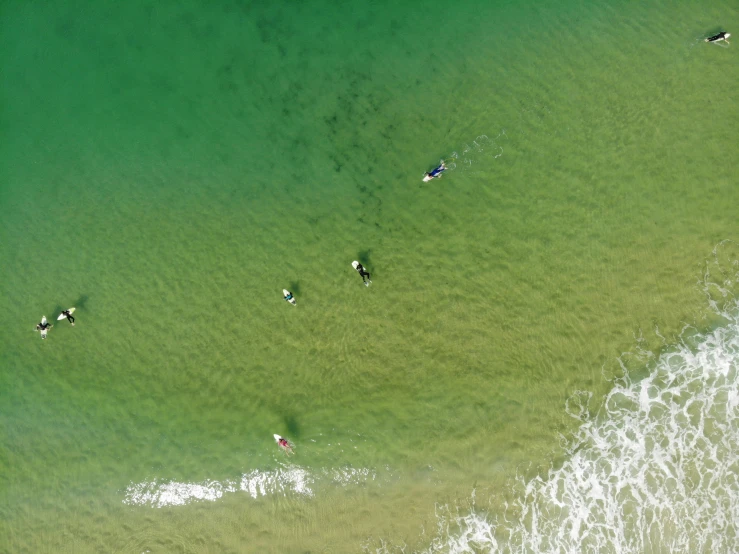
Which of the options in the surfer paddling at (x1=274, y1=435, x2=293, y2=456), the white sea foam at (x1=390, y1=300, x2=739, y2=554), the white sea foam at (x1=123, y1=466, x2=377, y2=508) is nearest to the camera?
the white sea foam at (x1=390, y1=300, x2=739, y2=554)

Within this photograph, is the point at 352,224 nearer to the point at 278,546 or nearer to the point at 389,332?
the point at 389,332

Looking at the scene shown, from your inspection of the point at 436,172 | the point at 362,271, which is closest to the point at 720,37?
the point at 436,172

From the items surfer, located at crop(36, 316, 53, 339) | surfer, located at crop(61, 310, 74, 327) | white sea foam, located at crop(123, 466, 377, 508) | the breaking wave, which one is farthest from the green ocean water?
the breaking wave

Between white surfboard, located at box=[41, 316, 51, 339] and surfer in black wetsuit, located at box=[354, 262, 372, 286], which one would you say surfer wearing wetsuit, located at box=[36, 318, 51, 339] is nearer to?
white surfboard, located at box=[41, 316, 51, 339]

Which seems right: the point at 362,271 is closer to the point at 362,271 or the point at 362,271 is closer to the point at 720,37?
the point at 362,271

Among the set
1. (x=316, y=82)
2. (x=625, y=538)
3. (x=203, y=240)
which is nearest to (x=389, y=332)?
(x=203, y=240)

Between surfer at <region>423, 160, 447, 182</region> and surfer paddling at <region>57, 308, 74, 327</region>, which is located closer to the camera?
surfer at <region>423, 160, 447, 182</region>
